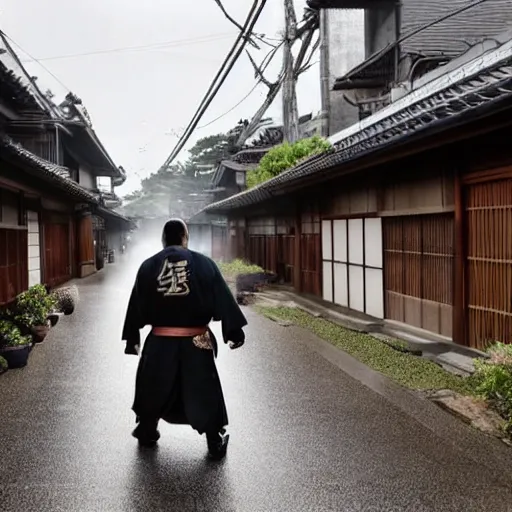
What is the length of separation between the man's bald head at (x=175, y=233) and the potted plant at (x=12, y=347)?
168 inches

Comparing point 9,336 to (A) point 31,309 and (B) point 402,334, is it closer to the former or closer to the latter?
(A) point 31,309

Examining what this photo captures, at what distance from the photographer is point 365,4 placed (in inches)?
866

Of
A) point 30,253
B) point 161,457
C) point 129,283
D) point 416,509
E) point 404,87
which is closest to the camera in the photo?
point 416,509

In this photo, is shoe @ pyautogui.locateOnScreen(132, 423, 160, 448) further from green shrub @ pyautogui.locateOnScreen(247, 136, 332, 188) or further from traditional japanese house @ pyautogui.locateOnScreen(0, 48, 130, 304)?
green shrub @ pyautogui.locateOnScreen(247, 136, 332, 188)

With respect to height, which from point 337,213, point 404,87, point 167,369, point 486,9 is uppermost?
point 486,9

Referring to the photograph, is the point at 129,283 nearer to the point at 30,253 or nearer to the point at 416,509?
the point at 30,253

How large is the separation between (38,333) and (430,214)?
7089mm

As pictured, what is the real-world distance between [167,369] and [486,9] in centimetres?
2085

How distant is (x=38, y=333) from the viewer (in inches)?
408

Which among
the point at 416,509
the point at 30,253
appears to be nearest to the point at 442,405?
the point at 416,509

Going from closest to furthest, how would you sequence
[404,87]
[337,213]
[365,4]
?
[337,213], [404,87], [365,4]

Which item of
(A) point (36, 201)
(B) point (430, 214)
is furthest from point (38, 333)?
(A) point (36, 201)

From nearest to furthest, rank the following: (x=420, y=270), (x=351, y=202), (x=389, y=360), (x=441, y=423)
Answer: (x=441, y=423) → (x=389, y=360) → (x=420, y=270) → (x=351, y=202)

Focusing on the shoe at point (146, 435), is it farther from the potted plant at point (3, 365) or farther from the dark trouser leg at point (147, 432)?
the potted plant at point (3, 365)
